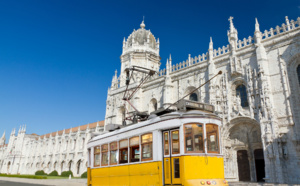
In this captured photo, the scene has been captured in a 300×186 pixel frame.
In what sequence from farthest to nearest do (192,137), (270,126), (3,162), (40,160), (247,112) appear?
(3,162), (40,160), (247,112), (270,126), (192,137)

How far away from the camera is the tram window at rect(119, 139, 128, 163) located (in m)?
11.0

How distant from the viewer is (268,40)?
22.3 metres

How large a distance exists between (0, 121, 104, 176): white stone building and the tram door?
27.8 metres

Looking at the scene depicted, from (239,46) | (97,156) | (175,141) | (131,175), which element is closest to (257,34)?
(239,46)

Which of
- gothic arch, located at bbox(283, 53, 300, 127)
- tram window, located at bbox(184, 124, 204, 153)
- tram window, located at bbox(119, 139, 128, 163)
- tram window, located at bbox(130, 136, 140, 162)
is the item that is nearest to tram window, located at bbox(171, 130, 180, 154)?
tram window, located at bbox(184, 124, 204, 153)

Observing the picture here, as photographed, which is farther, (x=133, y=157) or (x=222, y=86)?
(x=222, y=86)

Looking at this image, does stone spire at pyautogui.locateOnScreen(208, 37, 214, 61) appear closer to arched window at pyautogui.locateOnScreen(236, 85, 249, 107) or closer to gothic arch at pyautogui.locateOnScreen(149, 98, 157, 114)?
arched window at pyautogui.locateOnScreen(236, 85, 249, 107)

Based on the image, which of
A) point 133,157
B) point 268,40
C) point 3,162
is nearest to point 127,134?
point 133,157

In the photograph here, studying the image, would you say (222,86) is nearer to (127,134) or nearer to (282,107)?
(282,107)

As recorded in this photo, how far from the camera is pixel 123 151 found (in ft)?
36.8

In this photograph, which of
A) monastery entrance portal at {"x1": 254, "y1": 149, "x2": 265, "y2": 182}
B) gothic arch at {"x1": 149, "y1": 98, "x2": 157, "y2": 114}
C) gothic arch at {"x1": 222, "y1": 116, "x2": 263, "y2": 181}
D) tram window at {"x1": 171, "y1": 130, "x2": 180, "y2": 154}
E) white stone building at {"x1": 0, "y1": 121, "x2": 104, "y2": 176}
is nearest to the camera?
tram window at {"x1": 171, "y1": 130, "x2": 180, "y2": 154}

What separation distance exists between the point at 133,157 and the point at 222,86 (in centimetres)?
1631

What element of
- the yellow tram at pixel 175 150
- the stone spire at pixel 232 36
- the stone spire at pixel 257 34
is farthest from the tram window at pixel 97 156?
the stone spire at pixel 257 34

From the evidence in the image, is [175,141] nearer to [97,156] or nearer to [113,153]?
[113,153]
